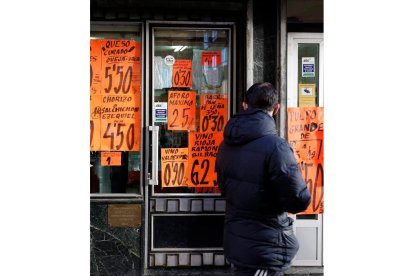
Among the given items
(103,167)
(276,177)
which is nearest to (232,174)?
(276,177)

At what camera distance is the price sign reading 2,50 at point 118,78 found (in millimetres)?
5523

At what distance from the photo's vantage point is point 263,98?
11.2 ft

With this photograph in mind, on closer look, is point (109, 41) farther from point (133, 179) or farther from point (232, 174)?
point (232, 174)

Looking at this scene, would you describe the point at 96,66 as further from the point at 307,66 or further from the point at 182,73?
the point at 307,66

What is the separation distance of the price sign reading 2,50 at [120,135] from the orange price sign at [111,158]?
0.06m

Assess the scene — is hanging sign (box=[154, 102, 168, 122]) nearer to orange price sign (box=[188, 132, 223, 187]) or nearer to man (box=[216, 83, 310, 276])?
orange price sign (box=[188, 132, 223, 187])

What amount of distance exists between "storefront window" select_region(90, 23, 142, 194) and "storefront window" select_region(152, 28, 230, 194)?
8.8 inches

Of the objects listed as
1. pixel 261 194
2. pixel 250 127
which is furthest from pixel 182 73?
pixel 261 194

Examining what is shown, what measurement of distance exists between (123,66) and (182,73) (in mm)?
605

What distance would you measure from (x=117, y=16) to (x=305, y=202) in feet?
10.4

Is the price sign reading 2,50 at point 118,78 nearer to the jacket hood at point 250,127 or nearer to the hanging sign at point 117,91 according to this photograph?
the hanging sign at point 117,91

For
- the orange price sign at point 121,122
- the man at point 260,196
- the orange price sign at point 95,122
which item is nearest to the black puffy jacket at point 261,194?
the man at point 260,196

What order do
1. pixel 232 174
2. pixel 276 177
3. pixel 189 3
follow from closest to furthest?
pixel 276 177, pixel 232 174, pixel 189 3

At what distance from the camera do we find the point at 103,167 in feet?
18.2
